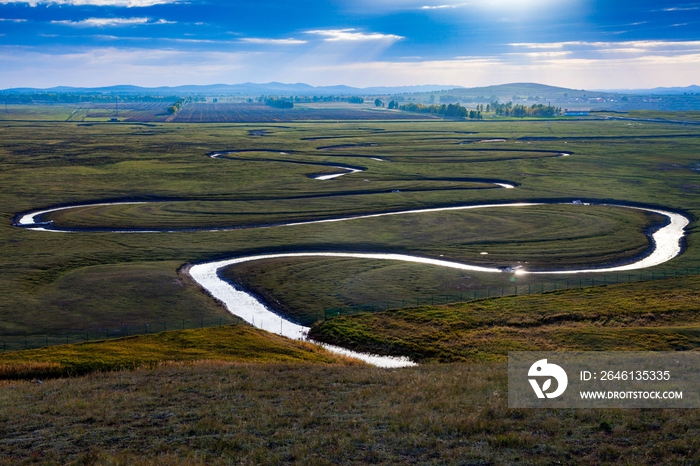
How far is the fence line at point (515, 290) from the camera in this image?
58812 mm

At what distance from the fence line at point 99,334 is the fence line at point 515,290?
34.6 ft

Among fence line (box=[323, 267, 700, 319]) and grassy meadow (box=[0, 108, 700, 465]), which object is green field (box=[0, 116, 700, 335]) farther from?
fence line (box=[323, 267, 700, 319])

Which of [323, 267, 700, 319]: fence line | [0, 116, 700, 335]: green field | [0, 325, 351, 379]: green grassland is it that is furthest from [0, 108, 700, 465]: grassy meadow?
[323, 267, 700, 319]: fence line

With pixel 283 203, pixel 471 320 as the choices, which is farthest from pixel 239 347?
pixel 283 203

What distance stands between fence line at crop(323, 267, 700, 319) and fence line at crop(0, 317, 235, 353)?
10.5m

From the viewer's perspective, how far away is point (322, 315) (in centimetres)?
5759

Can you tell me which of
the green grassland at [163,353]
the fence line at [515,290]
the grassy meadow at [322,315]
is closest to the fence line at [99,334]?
the grassy meadow at [322,315]

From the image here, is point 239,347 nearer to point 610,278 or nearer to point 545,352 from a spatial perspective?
point 545,352

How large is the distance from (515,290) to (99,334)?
1487 inches

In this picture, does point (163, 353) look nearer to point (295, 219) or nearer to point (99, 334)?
point (99, 334)

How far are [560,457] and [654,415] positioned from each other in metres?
6.70

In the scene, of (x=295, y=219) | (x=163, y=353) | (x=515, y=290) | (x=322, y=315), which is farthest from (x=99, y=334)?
(x=295, y=219)

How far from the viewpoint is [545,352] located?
4341 cm

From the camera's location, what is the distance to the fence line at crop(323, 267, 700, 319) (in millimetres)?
58812
